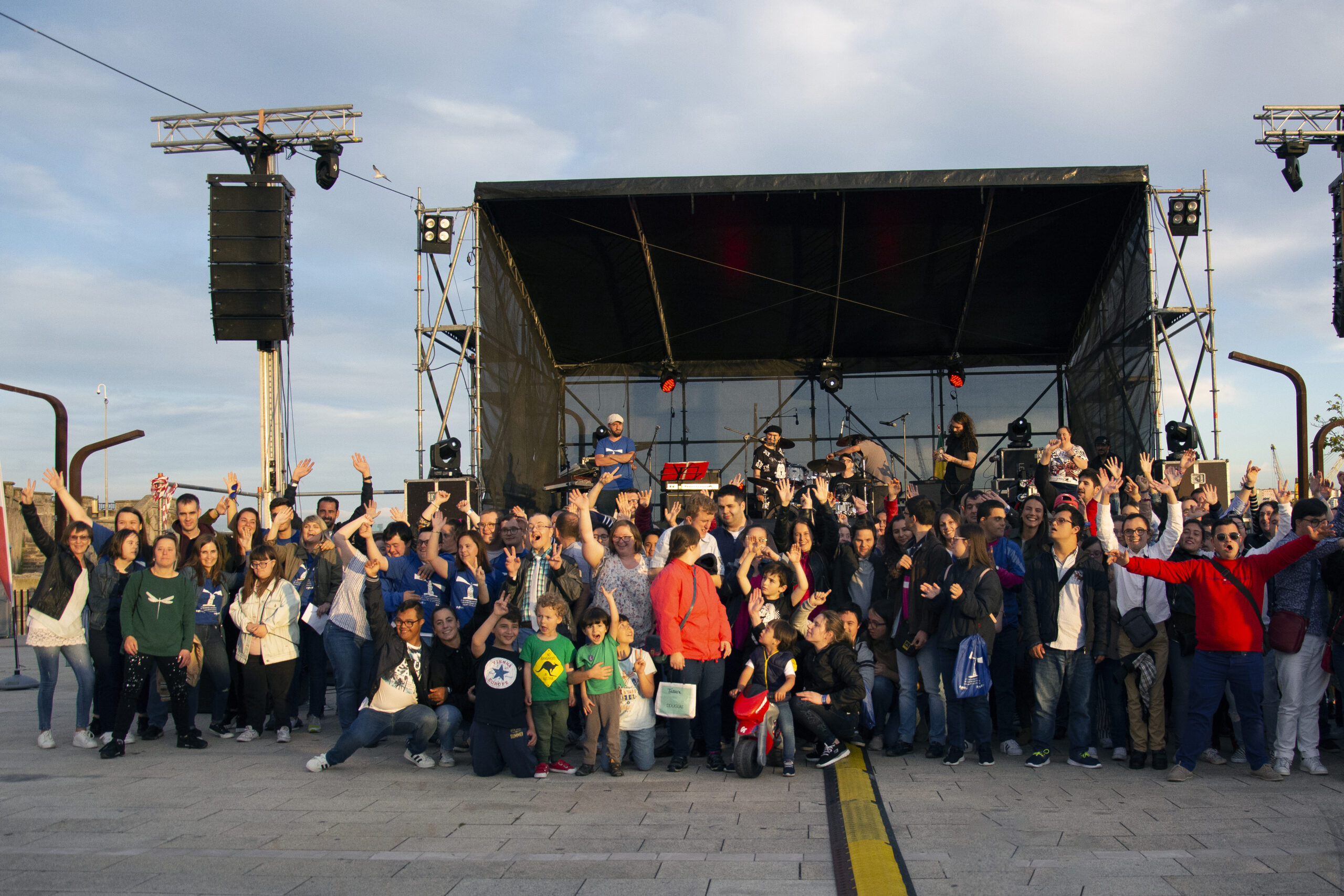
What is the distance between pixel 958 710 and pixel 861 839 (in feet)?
6.37

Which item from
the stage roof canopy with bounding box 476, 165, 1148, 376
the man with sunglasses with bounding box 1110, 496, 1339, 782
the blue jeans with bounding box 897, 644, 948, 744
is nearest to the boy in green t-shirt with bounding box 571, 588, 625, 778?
the blue jeans with bounding box 897, 644, 948, 744

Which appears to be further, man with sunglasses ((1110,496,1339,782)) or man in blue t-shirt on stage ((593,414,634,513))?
man in blue t-shirt on stage ((593,414,634,513))

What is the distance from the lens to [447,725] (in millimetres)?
6320

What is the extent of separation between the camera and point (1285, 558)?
5.71m

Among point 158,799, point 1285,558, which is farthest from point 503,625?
point 1285,558

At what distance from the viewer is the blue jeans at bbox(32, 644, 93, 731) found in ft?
22.3

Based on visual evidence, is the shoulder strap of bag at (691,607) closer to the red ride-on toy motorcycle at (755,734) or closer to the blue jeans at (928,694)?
the red ride-on toy motorcycle at (755,734)

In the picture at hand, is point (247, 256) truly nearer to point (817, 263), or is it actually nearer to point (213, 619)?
point (213, 619)

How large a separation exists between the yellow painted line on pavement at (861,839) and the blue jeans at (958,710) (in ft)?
1.99

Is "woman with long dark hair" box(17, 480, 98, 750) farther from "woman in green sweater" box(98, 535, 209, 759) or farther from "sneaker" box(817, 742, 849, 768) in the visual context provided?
"sneaker" box(817, 742, 849, 768)

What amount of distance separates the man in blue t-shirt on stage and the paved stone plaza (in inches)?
210

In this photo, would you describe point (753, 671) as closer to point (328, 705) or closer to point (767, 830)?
point (767, 830)

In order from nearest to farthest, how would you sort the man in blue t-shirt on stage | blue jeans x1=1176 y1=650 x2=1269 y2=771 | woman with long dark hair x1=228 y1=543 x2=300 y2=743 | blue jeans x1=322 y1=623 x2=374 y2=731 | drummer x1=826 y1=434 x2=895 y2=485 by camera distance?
blue jeans x1=1176 y1=650 x2=1269 y2=771 → blue jeans x1=322 y1=623 x2=374 y2=731 → woman with long dark hair x1=228 y1=543 x2=300 y2=743 → the man in blue t-shirt on stage → drummer x1=826 y1=434 x2=895 y2=485

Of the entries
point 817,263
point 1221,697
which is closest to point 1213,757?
point 1221,697
